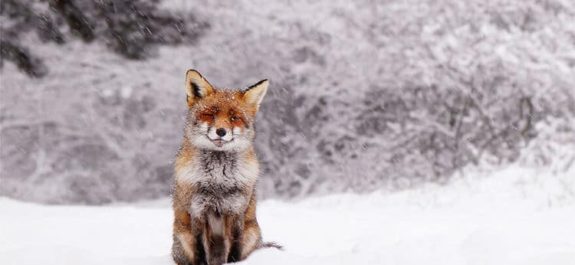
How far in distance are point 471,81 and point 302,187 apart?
14.9 ft

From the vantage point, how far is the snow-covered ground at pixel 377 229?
5699 mm

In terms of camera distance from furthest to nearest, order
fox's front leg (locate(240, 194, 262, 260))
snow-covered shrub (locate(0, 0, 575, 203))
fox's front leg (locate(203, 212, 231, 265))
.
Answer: snow-covered shrub (locate(0, 0, 575, 203)) → fox's front leg (locate(240, 194, 262, 260)) → fox's front leg (locate(203, 212, 231, 265))

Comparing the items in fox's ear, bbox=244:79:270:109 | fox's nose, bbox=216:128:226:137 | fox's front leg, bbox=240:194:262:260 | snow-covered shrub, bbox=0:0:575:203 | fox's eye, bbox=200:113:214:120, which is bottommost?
snow-covered shrub, bbox=0:0:575:203

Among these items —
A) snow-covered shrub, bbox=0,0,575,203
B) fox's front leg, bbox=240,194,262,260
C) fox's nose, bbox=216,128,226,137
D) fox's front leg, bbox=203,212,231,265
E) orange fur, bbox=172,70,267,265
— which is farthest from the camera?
snow-covered shrub, bbox=0,0,575,203

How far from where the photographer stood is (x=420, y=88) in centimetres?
1698

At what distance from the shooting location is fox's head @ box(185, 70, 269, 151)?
5.41 meters

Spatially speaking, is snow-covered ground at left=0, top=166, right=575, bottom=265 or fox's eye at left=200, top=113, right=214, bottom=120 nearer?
fox's eye at left=200, top=113, right=214, bottom=120

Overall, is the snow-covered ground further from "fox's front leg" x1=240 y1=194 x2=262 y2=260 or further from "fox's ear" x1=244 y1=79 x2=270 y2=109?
"fox's ear" x1=244 y1=79 x2=270 y2=109

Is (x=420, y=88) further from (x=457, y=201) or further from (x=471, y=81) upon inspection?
(x=457, y=201)

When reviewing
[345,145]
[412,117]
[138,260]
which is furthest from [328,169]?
[138,260]

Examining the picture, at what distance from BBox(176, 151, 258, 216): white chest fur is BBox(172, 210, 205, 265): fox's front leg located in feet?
0.45

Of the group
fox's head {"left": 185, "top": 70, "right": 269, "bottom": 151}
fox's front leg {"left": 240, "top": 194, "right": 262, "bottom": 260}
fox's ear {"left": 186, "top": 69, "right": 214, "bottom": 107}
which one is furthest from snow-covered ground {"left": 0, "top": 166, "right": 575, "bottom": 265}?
fox's ear {"left": 186, "top": 69, "right": 214, "bottom": 107}

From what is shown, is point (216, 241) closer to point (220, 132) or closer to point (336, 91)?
point (220, 132)

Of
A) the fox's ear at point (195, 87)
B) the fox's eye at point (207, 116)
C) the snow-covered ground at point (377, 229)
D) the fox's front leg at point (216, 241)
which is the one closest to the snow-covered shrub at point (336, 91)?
the snow-covered ground at point (377, 229)
